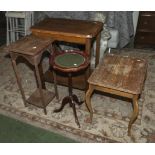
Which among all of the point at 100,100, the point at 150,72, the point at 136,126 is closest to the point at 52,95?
the point at 100,100

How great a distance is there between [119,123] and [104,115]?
0.22 metres

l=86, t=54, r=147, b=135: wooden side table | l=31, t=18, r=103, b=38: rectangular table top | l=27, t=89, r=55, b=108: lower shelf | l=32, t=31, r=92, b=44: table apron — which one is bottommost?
l=27, t=89, r=55, b=108: lower shelf

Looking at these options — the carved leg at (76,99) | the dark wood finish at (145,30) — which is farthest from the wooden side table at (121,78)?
the dark wood finish at (145,30)

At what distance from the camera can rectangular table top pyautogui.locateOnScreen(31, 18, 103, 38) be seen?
2.39 m

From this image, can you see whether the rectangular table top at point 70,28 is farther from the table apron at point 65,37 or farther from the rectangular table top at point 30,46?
the rectangular table top at point 30,46

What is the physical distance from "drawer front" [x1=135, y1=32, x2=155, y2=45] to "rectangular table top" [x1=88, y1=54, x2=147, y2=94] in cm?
173

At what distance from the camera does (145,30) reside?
3.77 m

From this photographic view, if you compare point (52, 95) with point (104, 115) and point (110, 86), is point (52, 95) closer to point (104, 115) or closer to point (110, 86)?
point (104, 115)

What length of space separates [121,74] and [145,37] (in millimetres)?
2088

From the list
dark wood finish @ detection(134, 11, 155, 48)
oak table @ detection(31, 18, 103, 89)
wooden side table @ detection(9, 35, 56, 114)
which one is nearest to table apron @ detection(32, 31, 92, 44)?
oak table @ detection(31, 18, 103, 89)

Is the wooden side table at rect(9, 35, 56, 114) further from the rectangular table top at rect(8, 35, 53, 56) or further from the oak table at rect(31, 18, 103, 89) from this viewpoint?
the oak table at rect(31, 18, 103, 89)

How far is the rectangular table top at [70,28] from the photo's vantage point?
94.3 inches

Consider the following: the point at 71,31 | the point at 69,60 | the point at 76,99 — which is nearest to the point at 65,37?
the point at 71,31

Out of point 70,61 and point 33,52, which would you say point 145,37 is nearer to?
point 70,61
